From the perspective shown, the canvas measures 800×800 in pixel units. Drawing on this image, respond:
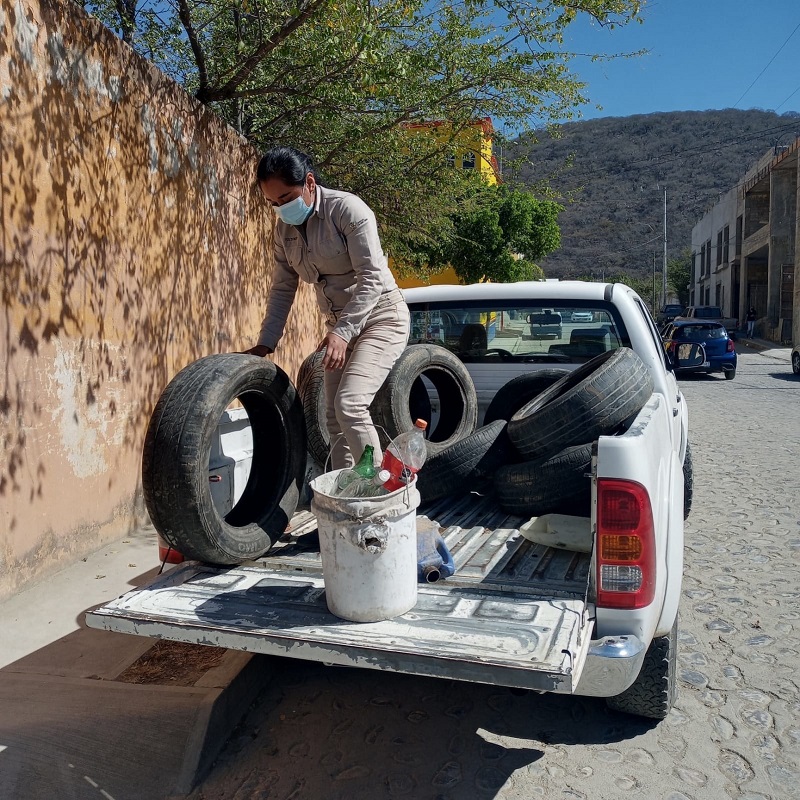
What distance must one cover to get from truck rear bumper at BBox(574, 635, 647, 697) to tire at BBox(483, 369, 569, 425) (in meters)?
2.42

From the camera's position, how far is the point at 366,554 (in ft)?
8.60

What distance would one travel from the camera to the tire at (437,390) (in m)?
4.33

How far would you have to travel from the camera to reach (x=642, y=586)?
2.67 m

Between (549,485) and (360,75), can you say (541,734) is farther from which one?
(360,75)

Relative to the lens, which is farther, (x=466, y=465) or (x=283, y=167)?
(x=466, y=465)

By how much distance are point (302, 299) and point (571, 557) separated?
7536mm

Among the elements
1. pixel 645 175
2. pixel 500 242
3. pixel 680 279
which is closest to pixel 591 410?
pixel 500 242

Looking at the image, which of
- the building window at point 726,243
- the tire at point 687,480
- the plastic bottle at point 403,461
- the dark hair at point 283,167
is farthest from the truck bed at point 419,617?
the building window at point 726,243

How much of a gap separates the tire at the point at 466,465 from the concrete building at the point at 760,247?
25.6 metres

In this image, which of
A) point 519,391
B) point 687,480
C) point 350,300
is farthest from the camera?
point 687,480

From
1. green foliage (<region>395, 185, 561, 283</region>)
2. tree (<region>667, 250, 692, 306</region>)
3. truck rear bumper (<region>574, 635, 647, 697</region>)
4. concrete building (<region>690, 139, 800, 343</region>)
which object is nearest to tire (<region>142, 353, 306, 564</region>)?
truck rear bumper (<region>574, 635, 647, 697</region>)

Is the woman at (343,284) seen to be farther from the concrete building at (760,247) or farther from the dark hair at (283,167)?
the concrete building at (760,247)

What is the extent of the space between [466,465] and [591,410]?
0.74 metres

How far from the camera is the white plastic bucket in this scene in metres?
2.62
